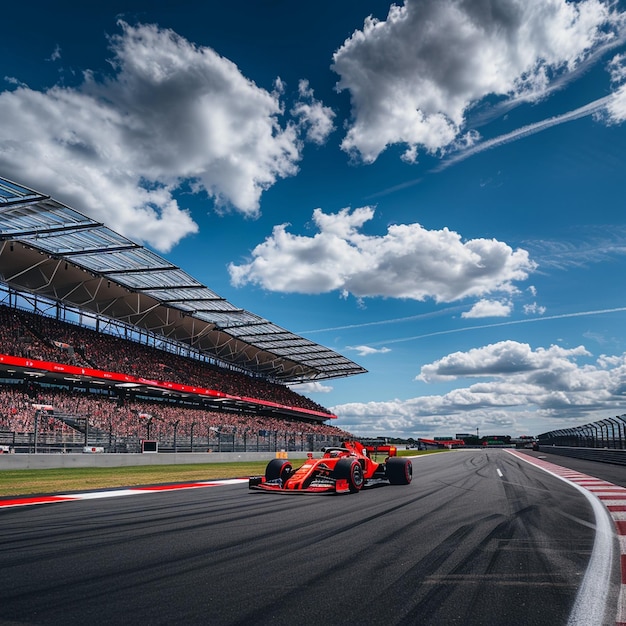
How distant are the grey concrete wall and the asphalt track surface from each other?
11.4m

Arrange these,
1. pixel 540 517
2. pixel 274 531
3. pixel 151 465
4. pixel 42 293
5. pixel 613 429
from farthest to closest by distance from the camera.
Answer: pixel 42 293 < pixel 613 429 < pixel 151 465 < pixel 540 517 < pixel 274 531

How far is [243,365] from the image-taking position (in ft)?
195

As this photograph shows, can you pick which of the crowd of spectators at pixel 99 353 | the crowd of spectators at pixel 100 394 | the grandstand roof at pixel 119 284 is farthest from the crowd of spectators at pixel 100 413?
the grandstand roof at pixel 119 284

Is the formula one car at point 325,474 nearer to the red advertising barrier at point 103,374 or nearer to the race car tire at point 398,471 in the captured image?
the race car tire at point 398,471

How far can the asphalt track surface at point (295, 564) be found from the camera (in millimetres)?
3471

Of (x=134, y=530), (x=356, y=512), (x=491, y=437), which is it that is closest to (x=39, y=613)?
(x=134, y=530)

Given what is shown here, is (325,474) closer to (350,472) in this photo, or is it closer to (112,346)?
(350,472)

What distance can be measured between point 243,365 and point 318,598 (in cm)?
5636

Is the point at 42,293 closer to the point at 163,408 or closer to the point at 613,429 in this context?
the point at 163,408

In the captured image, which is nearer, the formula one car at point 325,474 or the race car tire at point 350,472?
the formula one car at point 325,474

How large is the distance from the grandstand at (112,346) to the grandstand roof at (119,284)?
0.29ft

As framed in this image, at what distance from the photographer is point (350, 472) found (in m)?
11.1

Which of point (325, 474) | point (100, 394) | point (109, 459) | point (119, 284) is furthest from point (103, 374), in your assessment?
point (325, 474)

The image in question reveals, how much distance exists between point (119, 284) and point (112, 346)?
21.6ft
